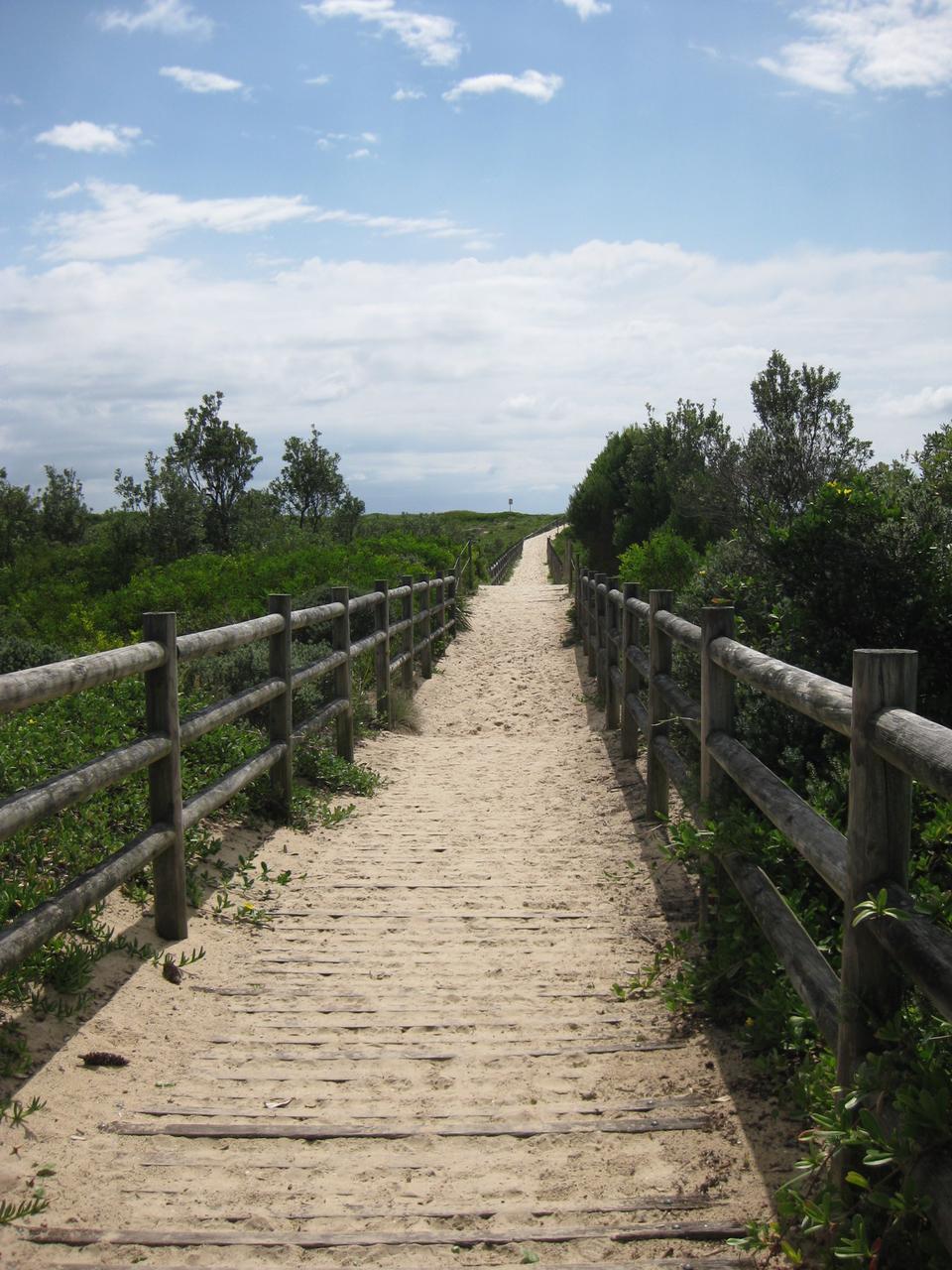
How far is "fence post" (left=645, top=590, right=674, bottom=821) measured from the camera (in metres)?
6.56

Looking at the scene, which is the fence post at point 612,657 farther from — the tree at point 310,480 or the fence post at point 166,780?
the tree at point 310,480

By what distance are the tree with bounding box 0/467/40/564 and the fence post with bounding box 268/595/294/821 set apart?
109 feet

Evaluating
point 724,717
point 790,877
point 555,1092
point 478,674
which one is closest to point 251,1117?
point 555,1092

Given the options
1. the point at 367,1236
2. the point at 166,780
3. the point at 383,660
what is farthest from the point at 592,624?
the point at 367,1236

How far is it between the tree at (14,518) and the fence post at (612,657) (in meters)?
31.3

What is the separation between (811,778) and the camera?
14.4 ft

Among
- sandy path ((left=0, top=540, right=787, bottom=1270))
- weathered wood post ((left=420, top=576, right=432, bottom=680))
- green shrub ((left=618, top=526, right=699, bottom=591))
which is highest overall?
green shrub ((left=618, top=526, right=699, bottom=591))

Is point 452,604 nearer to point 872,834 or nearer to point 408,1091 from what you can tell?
point 408,1091

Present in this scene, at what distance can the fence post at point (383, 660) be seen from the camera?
35.6ft

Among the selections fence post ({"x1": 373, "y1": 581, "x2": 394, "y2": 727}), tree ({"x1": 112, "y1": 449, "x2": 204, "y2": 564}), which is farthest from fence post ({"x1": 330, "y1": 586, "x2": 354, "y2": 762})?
tree ({"x1": 112, "y1": 449, "x2": 204, "y2": 564})

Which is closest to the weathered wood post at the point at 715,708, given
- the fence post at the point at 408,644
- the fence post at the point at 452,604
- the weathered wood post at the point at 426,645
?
the fence post at the point at 408,644

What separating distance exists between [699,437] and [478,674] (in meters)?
7.97

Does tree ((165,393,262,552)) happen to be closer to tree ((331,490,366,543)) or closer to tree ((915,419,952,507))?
tree ((331,490,366,543))

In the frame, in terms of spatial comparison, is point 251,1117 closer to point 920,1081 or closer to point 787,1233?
point 787,1233
